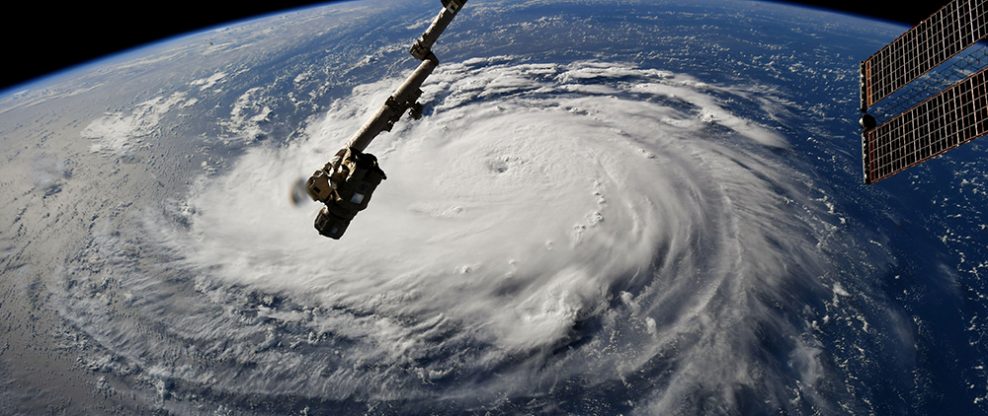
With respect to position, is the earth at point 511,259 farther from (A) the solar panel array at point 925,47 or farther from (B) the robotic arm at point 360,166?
(A) the solar panel array at point 925,47

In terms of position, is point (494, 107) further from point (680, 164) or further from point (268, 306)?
point (268, 306)

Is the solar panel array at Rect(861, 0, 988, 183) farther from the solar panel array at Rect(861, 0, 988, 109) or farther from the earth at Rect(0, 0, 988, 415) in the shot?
the earth at Rect(0, 0, 988, 415)

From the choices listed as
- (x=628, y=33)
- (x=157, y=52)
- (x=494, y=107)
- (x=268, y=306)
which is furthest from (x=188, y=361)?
(x=157, y=52)

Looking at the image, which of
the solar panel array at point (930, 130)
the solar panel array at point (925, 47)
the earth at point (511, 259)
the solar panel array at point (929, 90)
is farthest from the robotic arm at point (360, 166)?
the solar panel array at point (925, 47)

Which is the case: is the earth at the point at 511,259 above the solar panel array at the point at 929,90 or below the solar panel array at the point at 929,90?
below

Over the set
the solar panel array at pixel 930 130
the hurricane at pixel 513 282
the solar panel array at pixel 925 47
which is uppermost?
the solar panel array at pixel 925 47

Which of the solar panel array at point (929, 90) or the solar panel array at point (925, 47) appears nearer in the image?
the solar panel array at point (929, 90)

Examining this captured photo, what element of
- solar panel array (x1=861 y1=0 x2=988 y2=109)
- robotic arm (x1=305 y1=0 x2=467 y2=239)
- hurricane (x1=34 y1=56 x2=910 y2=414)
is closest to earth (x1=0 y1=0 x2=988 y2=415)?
hurricane (x1=34 y1=56 x2=910 y2=414)
